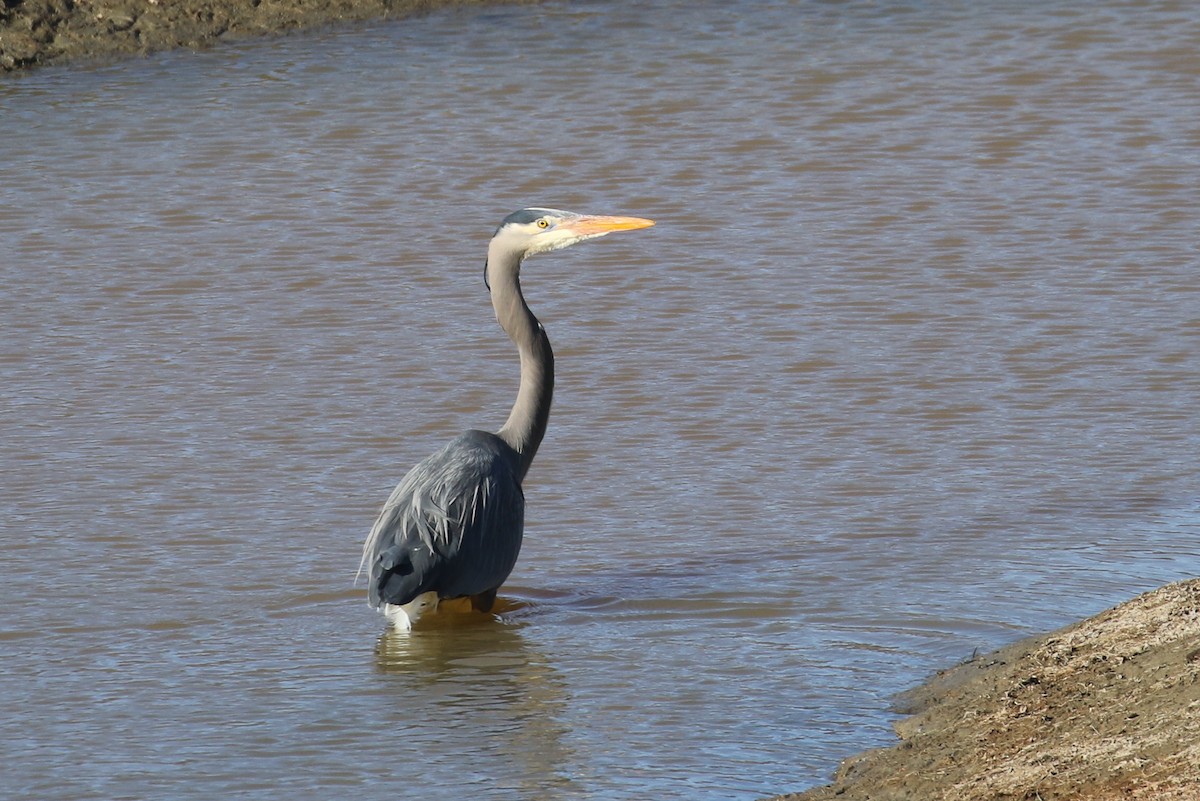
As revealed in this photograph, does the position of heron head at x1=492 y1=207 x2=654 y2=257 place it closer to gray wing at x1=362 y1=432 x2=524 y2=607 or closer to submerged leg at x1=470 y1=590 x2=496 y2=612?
gray wing at x1=362 y1=432 x2=524 y2=607

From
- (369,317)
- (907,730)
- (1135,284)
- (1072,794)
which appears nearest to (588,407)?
(369,317)

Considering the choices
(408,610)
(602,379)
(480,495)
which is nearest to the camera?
(408,610)

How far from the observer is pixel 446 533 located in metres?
7.11

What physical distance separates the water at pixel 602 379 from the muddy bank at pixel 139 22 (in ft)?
0.85

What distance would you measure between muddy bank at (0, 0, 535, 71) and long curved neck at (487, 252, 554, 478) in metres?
9.09

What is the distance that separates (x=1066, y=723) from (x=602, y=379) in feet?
15.5

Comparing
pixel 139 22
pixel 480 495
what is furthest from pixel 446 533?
pixel 139 22

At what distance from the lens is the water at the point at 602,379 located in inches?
249

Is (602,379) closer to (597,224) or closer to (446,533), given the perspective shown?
(597,224)

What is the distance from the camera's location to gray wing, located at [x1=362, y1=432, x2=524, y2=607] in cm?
693

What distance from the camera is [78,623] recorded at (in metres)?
7.09

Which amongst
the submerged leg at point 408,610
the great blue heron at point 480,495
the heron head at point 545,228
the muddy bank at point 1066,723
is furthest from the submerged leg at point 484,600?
the muddy bank at point 1066,723

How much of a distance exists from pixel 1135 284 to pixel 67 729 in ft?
21.5

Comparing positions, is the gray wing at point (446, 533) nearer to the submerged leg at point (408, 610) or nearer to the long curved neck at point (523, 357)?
the submerged leg at point (408, 610)
